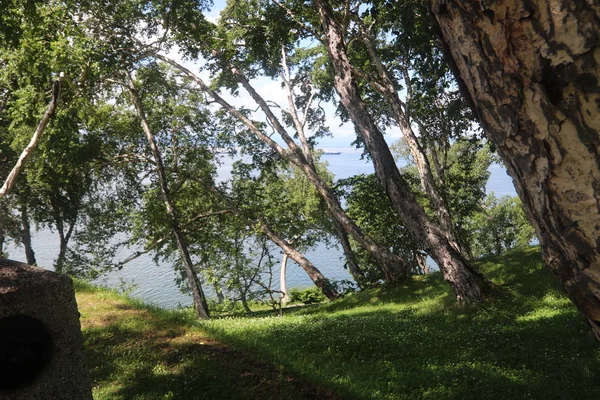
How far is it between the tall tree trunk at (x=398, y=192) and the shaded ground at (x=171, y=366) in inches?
219

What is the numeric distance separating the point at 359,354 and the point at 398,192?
172 inches

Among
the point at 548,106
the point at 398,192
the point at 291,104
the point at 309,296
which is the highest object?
the point at 291,104

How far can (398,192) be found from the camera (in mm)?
9891

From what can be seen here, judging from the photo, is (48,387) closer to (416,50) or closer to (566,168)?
(566,168)

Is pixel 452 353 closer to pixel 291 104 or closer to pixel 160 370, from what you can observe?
pixel 160 370

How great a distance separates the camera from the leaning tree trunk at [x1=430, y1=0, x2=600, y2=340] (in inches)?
44.3

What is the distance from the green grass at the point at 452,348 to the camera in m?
5.11

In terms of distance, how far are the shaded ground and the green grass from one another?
1.13ft

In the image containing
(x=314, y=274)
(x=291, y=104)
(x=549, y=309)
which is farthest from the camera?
(x=291, y=104)

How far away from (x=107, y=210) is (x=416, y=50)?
19.2 meters

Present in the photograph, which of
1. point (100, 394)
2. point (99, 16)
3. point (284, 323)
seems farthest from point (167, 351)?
point (99, 16)

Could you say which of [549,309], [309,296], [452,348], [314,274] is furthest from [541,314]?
[309,296]

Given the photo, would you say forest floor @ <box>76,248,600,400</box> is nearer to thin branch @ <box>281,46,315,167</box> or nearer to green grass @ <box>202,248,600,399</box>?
green grass @ <box>202,248,600,399</box>

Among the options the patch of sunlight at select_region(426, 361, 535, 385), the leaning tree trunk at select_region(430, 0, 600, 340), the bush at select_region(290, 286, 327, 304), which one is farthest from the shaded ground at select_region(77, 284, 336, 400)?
the bush at select_region(290, 286, 327, 304)
